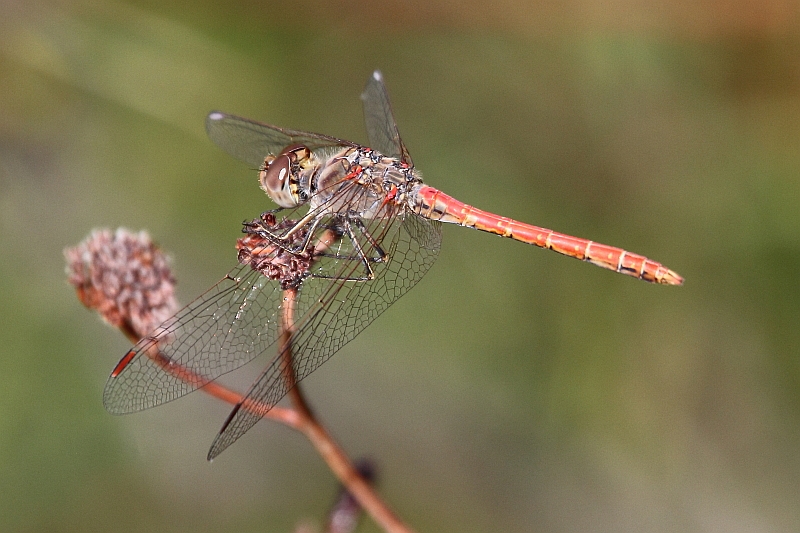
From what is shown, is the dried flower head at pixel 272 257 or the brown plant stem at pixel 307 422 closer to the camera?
the brown plant stem at pixel 307 422

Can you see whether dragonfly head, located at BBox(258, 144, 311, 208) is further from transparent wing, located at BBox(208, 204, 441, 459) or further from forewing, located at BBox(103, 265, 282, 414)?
forewing, located at BBox(103, 265, 282, 414)

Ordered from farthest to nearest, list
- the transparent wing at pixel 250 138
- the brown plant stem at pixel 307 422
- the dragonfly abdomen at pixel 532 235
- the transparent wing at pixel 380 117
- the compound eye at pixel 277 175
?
the transparent wing at pixel 380 117 → the transparent wing at pixel 250 138 → the dragonfly abdomen at pixel 532 235 → the compound eye at pixel 277 175 → the brown plant stem at pixel 307 422

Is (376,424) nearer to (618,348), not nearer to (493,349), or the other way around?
(493,349)

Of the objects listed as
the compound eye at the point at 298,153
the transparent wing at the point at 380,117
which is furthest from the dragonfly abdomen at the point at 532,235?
the compound eye at the point at 298,153

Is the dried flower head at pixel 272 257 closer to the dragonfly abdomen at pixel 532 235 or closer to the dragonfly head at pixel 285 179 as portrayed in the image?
the dragonfly head at pixel 285 179

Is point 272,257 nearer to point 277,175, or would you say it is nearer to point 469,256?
point 277,175

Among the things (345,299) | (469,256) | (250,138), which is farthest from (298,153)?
(469,256)

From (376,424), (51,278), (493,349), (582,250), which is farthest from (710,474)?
(51,278)
